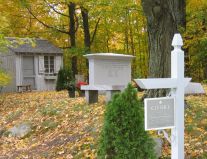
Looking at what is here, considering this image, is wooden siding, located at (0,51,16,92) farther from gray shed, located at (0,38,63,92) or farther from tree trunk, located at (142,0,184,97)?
tree trunk, located at (142,0,184,97)

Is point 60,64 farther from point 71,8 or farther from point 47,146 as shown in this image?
point 47,146

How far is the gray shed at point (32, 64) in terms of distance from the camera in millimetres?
26328

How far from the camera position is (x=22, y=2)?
21.0m

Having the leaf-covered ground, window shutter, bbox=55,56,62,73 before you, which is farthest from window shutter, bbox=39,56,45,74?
the leaf-covered ground

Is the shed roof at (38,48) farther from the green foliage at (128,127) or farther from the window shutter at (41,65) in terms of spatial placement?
the green foliage at (128,127)

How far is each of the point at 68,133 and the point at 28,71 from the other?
63.1 feet

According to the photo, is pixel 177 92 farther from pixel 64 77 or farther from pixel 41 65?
pixel 41 65

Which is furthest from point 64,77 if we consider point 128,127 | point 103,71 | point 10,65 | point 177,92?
point 177,92

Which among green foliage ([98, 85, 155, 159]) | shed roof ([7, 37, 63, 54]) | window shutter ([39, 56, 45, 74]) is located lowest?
green foliage ([98, 85, 155, 159])

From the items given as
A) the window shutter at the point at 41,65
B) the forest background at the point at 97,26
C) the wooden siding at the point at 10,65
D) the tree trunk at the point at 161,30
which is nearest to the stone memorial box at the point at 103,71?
the tree trunk at the point at 161,30

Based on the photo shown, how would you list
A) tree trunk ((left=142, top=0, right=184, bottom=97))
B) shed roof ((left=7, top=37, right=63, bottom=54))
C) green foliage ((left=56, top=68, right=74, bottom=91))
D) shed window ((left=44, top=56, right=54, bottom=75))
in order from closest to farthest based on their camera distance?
tree trunk ((left=142, top=0, right=184, bottom=97)), green foliage ((left=56, top=68, right=74, bottom=91)), shed roof ((left=7, top=37, right=63, bottom=54)), shed window ((left=44, top=56, right=54, bottom=75))

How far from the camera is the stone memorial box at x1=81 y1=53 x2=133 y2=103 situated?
10.7 m

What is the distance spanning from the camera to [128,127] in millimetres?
4465

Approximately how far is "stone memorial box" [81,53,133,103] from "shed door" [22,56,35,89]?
16595 mm
